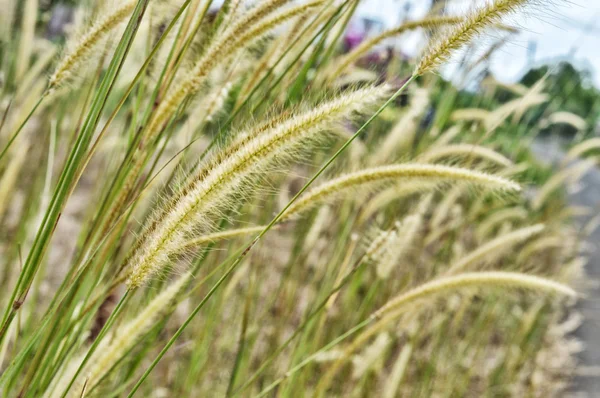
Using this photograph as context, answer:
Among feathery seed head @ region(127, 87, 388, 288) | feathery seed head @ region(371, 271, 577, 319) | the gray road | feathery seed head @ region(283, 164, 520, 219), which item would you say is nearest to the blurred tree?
the gray road

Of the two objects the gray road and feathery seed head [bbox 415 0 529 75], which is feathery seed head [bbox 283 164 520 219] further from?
the gray road

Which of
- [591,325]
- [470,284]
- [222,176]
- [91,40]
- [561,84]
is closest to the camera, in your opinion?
[222,176]

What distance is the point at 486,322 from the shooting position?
1.68 metres

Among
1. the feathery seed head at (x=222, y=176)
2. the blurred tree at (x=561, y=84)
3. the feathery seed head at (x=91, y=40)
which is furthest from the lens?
the blurred tree at (x=561, y=84)

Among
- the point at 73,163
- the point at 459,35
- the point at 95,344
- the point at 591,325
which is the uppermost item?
the point at 459,35

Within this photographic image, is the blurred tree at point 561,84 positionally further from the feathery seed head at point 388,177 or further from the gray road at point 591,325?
the feathery seed head at point 388,177

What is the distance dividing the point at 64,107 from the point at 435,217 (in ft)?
3.02

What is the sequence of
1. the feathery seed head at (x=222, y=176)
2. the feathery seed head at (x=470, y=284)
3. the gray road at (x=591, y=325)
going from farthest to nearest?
the gray road at (x=591, y=325) → the feathery seed head at (x=470, y=284) → the feathery seed head at (x=222, y=176)

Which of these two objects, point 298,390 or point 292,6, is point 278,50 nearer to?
point 292,6

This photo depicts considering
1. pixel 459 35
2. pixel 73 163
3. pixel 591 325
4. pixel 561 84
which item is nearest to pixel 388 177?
pixel 459 35

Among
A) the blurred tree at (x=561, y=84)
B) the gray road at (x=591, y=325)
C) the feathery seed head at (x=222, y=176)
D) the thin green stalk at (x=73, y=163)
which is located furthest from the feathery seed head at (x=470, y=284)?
the gray road at (x=591, y=325)

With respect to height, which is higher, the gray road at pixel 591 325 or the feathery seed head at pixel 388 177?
the feathery seed head at pixel 388 177

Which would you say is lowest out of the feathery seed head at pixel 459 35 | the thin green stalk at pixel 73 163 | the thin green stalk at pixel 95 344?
the thin green stalk at pixel 95 344

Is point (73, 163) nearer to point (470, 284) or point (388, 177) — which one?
point (388, 177)
